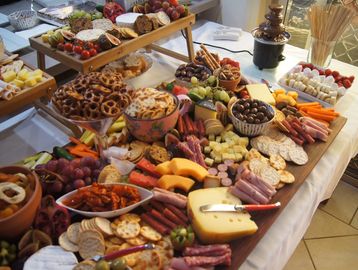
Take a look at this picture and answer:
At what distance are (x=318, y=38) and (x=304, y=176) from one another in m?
0.73

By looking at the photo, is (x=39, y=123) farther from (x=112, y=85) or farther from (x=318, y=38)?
(x=318, y=38)

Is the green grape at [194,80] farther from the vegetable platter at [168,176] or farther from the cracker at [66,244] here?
the cracker at [66,244]

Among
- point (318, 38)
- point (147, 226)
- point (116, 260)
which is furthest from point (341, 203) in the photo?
point (116, 260)

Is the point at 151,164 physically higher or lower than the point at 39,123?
higher

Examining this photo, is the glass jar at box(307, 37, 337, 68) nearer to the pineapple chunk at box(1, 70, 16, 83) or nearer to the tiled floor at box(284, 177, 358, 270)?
the tiled floor at box(284, 177, 358, 270)

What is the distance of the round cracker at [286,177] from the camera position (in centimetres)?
89

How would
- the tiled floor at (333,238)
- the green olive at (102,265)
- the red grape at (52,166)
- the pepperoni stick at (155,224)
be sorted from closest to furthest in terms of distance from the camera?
1. the green olive at (102,265)
2. the pepperoni stick at (155,224)
3. the red grape at (52,166)
4. the tiled floor at (333,238)

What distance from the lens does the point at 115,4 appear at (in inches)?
55.1

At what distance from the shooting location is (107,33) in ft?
3.95

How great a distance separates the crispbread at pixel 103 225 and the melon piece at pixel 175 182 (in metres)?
0.16

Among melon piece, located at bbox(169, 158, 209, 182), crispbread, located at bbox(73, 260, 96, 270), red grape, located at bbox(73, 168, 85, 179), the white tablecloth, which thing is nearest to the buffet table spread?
the white tablecloth

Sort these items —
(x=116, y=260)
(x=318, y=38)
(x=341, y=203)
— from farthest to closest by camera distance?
(x=341, y=203) < (x=318, y=38) < (x=116, y=260)

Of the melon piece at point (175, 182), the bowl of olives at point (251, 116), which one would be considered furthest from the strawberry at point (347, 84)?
the melon piece at point (175, 182)

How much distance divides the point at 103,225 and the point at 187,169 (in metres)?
0.25
